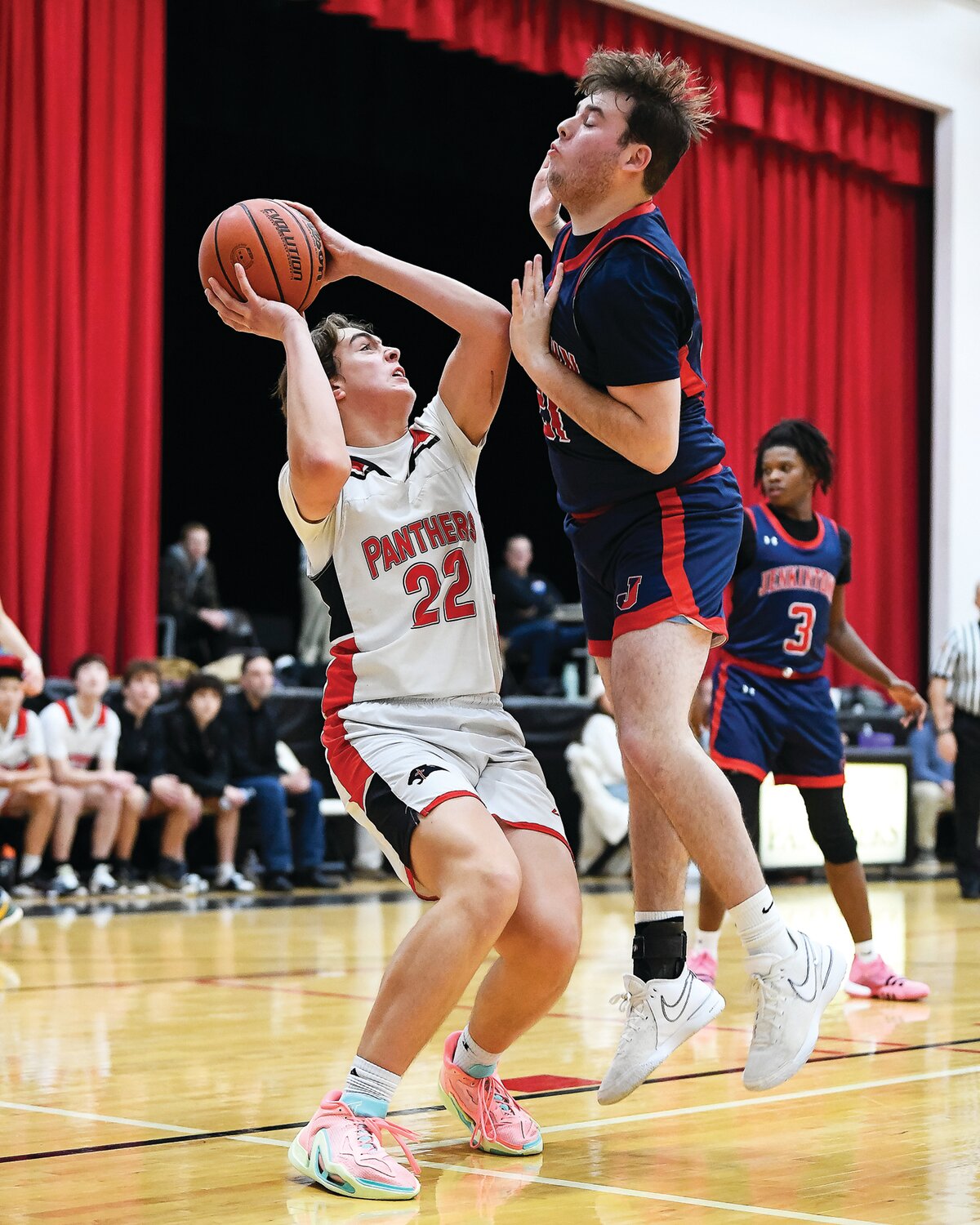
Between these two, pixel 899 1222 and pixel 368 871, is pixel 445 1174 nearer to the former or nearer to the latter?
pixel 899 1222

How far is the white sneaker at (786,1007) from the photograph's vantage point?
9.41 feet

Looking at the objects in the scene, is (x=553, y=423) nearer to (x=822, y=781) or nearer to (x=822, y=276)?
(x=822, y=781)

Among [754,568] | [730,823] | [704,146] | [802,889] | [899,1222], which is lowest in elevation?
[802,889]

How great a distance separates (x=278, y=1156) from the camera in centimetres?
290

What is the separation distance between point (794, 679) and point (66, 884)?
176 inches

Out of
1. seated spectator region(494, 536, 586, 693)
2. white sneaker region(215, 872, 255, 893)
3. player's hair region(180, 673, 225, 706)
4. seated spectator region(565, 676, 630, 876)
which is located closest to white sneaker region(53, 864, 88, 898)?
white sneaker region(215, 872, 255, 893)

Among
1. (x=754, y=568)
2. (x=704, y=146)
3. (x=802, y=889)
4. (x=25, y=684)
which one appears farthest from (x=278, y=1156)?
(x=704, y=146)

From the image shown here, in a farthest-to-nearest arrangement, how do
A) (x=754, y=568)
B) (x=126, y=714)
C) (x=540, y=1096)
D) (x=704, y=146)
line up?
(x=704, y=146)
(x=126, y=714)
(x=754, y=568)
(x=540, y=1096)

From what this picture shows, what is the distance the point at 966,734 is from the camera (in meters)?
9.27

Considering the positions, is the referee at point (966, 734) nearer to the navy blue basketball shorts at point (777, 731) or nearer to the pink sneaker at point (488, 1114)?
the navy blue basketball shorts at point (777, 731)

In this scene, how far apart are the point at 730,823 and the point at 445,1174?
2.48ft

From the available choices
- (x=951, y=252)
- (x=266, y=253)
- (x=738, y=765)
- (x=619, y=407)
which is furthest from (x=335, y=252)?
(x=951, y=252)

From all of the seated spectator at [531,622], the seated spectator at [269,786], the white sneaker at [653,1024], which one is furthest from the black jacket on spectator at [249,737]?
the white sneaker at [653,1024]

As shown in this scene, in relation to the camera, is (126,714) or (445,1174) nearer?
(445,1174)
